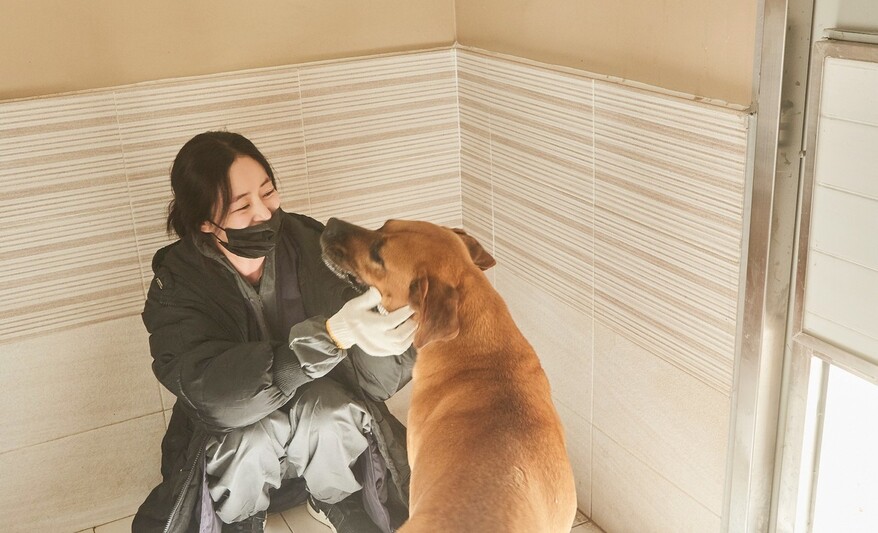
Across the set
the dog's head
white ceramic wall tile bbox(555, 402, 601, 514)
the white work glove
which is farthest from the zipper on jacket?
white ceramic wall tile bbox(555, 402, 601, 514)

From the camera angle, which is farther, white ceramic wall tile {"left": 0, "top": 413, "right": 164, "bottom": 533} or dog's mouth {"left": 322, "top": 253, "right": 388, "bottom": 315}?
white ceramic wall tile {"left": 0, "top": 413, "right": 164, "bottom": 533}

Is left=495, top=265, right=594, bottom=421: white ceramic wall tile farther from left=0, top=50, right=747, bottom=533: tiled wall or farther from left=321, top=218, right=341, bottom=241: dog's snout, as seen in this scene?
left=321, top=218, right=341, bottom=241: dog's snout

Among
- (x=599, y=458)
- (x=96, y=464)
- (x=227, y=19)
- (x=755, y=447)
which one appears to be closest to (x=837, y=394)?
(x=755, y=447)

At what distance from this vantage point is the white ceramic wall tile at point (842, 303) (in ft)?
5.11

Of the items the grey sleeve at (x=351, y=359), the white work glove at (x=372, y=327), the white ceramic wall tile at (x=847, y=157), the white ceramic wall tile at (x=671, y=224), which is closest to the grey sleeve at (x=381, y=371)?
the grey sleeve at (x=351, y=359)

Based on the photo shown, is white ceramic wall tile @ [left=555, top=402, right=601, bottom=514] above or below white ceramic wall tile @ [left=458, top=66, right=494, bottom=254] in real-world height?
below

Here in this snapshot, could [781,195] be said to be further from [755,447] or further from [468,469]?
[468,469]

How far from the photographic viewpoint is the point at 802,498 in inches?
75.2

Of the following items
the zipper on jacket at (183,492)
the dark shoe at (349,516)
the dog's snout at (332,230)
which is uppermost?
the dog's snout at (332,230)

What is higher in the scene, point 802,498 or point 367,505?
point 802,498

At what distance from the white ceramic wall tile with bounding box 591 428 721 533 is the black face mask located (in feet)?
3.49

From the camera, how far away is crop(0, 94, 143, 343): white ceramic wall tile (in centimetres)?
236

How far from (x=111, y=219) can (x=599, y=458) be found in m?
1.58

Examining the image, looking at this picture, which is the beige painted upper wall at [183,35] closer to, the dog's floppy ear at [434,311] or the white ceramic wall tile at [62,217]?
the white ceramic wall tile at [62,217]
